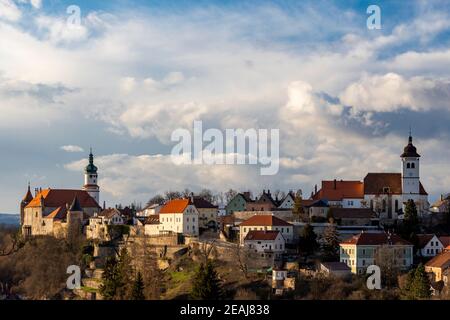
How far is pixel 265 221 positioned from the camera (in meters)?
76.7

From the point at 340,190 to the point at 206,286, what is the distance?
1073 inches

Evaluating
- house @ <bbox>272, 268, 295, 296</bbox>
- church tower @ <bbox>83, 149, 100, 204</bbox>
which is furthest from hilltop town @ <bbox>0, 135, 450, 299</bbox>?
church tower @ <bbox>83, 149, 100, 204</bbox>

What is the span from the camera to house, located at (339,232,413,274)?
230 feet

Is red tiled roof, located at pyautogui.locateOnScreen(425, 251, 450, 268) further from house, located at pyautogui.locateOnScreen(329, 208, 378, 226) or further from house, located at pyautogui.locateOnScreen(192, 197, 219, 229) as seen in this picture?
house, located at pyautogui.locateOnScreen(192, 197, 219, 229)

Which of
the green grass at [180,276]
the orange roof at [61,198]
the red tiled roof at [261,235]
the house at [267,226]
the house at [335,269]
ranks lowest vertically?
the green grass at [180,276]

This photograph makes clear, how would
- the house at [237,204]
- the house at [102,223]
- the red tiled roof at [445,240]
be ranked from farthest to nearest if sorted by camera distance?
the house at [237,204] → the house at [102,223] → the red tiled roof at [445,240]

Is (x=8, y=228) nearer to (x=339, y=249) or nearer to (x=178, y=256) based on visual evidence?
(x=178, y=256)

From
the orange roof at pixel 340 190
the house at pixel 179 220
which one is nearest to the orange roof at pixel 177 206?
the house at pixel 179 220

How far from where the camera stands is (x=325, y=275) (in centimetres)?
6769

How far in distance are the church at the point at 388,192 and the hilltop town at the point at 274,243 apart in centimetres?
10

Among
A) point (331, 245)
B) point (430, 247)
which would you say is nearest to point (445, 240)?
point (430, 247)

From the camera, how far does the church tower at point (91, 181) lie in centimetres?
10525

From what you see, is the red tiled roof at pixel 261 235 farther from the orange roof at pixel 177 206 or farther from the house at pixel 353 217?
the orange roof at pixel 177 206
